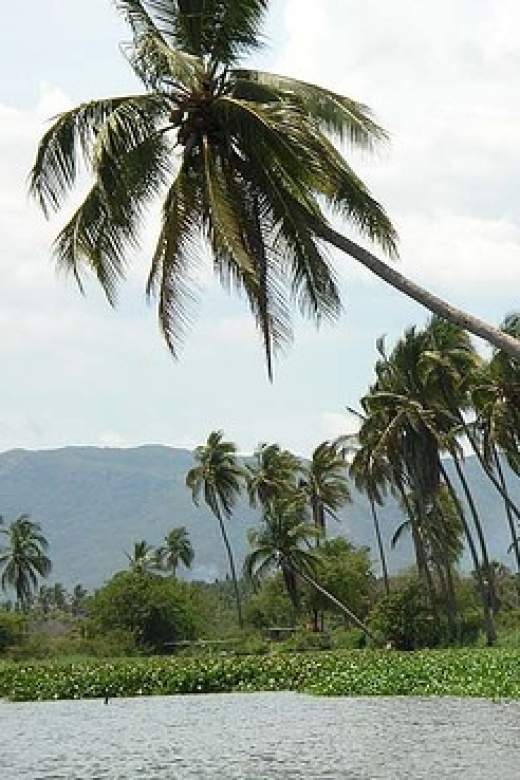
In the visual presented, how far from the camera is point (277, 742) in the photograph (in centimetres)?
2461

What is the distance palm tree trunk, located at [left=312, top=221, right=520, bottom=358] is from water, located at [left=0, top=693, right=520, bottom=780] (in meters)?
7.49

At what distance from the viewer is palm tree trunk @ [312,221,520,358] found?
1315cm

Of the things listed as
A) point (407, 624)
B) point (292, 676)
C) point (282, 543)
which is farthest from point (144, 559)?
point (292, 676)

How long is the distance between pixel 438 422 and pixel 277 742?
34.1 m

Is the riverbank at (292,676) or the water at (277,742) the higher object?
the riverbank at (292,676)

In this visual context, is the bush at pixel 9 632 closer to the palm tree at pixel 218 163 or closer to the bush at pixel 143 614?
the bush at pixel 143 614

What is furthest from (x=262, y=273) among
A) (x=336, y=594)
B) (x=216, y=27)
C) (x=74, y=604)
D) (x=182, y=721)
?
(x=74, y=604)

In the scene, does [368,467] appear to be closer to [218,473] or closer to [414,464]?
[414,464]

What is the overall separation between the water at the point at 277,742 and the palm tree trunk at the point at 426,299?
7.49 metres

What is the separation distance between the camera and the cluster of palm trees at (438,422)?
48938mm

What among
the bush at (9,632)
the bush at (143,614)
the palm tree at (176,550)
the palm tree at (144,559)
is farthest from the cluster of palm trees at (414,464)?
the palm tree at (176,550)

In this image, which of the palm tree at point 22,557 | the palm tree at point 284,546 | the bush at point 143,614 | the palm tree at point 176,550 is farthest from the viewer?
the palm tree at point 176,550

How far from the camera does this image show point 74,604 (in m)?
164

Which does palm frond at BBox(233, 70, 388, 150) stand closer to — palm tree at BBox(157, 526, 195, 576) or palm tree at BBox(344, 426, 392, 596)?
palm tree at BBox(344, 426, 392, 596)
